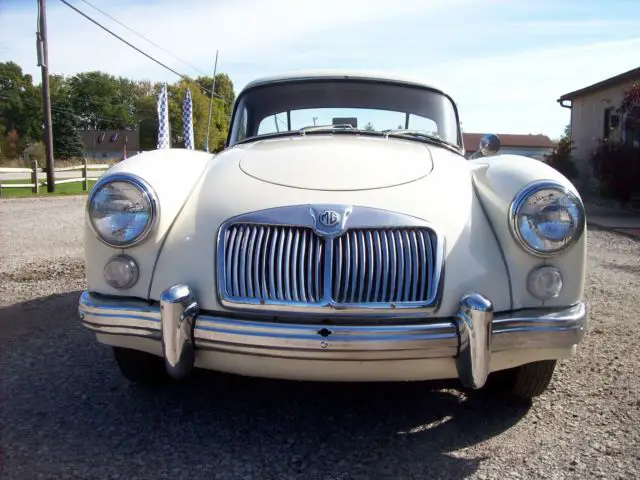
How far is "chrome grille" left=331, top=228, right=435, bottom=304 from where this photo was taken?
7.95 feet

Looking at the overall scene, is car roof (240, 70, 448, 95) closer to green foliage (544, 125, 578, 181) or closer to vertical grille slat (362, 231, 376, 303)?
vertical grille slat (362, 231, 376, 303)

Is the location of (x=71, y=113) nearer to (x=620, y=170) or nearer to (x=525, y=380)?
(x=620, y=170)

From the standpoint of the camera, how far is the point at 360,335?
90.2 inches

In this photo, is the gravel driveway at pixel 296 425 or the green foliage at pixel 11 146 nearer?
the gravel driveway at pixel 296 425

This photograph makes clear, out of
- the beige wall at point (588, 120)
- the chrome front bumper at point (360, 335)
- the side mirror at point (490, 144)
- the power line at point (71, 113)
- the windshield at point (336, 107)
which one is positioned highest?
the power line at point (71, 113)

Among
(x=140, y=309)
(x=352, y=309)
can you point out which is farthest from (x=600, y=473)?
(x=140, y=309)

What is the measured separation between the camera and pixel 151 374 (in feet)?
9.96

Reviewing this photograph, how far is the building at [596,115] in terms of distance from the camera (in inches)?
669

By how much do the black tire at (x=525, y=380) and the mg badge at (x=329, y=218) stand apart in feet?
3.67

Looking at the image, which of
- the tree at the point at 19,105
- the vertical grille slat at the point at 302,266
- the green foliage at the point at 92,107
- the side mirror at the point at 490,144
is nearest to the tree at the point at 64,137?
the green foliage at the point at 92,107

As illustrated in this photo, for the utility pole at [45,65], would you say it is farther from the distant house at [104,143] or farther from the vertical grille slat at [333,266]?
the distant house at [104,143]

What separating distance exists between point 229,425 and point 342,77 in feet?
7.99

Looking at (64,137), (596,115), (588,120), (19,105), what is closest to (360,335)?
(596,115)

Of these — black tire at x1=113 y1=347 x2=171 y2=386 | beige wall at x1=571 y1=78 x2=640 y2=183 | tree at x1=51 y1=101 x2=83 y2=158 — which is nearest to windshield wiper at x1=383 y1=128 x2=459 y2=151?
black tire at x1=113 y1=347 x2=171 y2=386
